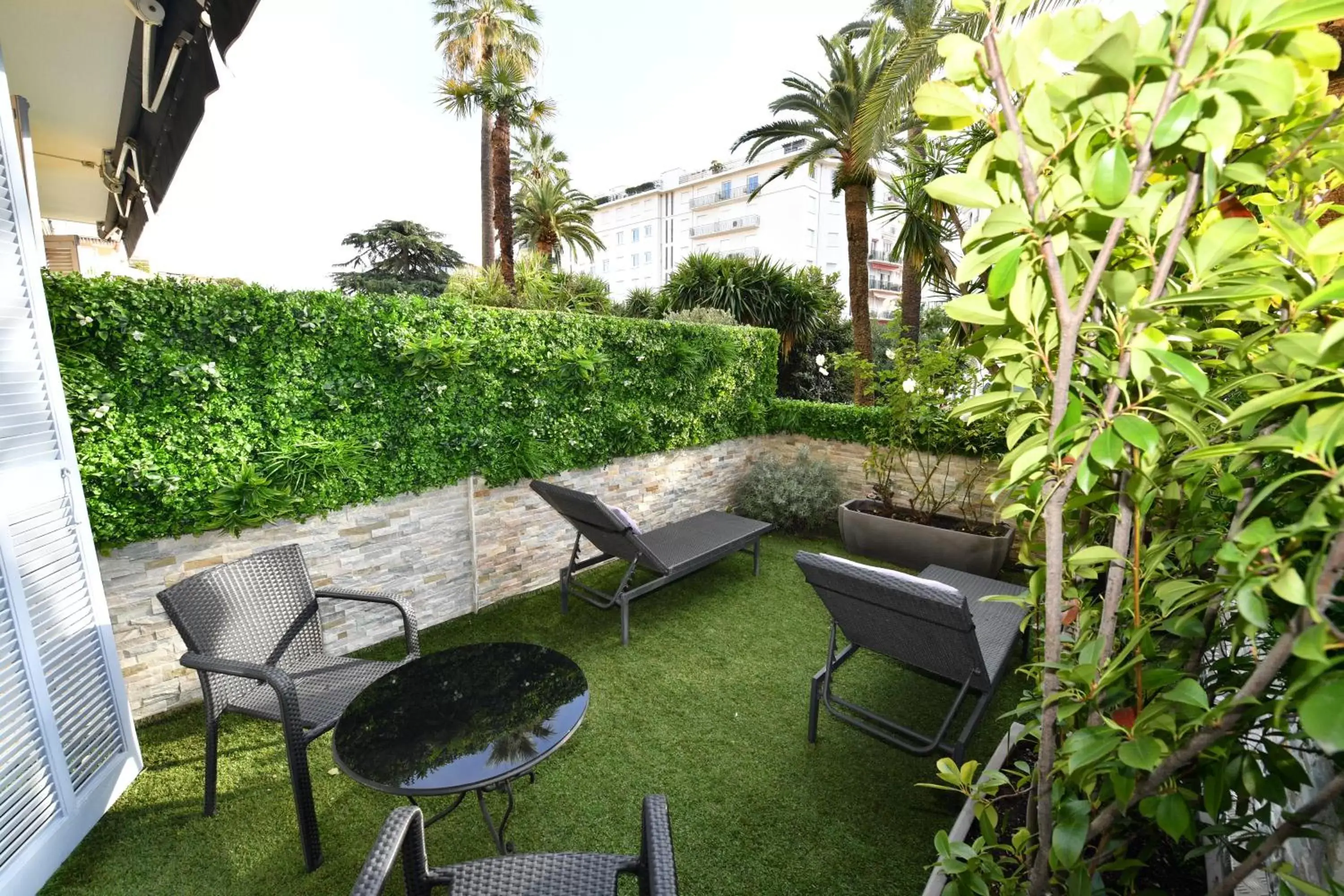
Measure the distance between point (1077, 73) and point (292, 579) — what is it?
3.34 meters

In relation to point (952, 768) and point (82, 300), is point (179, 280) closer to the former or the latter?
point (82, 300)

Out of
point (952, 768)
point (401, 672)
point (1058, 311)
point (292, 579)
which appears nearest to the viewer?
point (1058, 311)

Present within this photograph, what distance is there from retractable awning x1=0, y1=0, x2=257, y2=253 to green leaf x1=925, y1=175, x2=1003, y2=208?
2.51 metres

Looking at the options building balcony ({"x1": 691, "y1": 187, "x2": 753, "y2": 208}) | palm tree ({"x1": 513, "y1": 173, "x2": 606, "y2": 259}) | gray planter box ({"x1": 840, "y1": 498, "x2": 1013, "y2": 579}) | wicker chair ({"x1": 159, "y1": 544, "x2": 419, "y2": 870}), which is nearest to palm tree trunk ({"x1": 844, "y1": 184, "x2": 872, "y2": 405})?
gray planter box ({"x1": 840, "y1": 498, "x2": 1013, "y2": 579})

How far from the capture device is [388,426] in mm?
3555

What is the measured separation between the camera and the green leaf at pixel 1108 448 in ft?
2.43

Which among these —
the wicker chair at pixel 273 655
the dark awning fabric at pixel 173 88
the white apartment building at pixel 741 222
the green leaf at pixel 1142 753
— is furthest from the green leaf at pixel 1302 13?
the white apartment building at pixel 741 222

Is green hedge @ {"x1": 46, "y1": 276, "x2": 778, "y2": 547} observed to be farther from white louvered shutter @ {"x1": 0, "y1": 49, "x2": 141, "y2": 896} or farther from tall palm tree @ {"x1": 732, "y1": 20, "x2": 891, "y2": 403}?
tall palm tree @ {"x1": 732, "y1": 20, "x2": 891, "y2": 403}

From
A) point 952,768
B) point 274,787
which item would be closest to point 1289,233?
point 952,768

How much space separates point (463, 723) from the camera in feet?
6.68

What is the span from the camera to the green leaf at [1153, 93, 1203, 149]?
63 centimetres

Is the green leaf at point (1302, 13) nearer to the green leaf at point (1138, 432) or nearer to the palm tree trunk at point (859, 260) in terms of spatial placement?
the green leaf at point (1138, 432)

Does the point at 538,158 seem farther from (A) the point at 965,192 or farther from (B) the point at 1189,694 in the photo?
(B) the point at 1189,694

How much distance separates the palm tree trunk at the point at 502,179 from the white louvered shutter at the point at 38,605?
33.8ft
